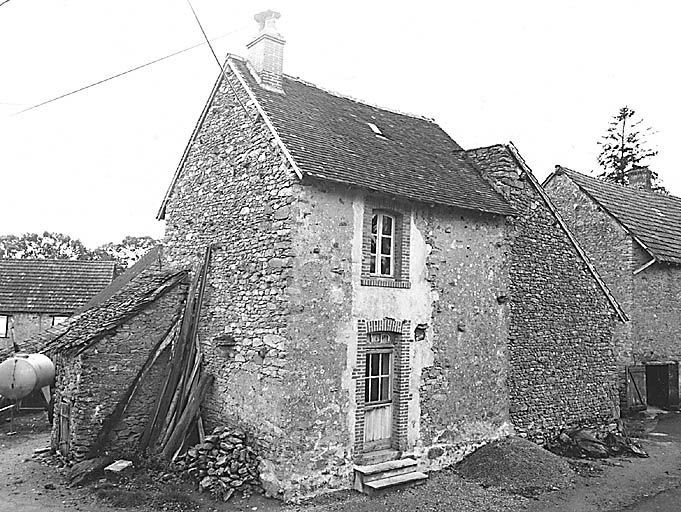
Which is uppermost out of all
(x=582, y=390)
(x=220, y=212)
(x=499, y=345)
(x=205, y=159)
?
(x=205, y=159)

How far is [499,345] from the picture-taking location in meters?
14.0

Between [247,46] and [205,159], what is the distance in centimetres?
296

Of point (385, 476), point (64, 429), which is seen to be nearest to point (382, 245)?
point (385, 476)

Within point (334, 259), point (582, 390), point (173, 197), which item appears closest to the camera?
point (334, 259)

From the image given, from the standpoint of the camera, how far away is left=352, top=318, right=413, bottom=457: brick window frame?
1164 cm

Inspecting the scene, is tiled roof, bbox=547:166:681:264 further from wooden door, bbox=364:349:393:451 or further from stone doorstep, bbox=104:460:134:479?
stone doorstep, bbox=104:460:134:479

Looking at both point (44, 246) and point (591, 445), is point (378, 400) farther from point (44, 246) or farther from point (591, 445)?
point (44, 246)

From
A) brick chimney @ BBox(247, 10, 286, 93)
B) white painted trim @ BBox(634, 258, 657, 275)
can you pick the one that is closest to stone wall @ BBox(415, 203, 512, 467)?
brick chimney @ BBox(247, 10, 286, 93)

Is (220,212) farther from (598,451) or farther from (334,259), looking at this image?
(598,451)

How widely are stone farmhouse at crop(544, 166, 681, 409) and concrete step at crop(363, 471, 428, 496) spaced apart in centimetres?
1118

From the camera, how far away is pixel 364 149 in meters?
13.4

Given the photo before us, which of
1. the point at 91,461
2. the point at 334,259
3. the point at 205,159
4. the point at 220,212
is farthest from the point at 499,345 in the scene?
the point at 91,461

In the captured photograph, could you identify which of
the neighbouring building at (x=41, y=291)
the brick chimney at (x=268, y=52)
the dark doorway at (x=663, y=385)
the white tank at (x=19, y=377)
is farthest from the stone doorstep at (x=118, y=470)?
the neighbouring building at (x=41, y=291)

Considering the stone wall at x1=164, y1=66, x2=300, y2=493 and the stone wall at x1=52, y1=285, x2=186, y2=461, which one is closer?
the stone wall at x1=164, y1=66, x2=300, y2=493
